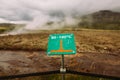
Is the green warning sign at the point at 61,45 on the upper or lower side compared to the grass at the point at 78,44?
upper

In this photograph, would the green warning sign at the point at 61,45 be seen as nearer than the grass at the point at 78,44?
Yes

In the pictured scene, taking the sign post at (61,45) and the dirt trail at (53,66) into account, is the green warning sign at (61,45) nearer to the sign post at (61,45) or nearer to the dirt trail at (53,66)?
the sign post at (61,45)

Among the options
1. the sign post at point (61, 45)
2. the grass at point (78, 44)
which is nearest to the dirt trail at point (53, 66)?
the grass at point (78, 44)

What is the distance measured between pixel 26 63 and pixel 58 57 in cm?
254

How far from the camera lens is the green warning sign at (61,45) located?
15.8 feet

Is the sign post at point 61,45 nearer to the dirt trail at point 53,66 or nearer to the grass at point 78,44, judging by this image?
the dirt trail at point 53,66

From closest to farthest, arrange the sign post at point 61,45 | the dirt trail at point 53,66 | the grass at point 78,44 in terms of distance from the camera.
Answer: the sign post at point 61,45
the dirt trail at point 53,66
the grass at point 78,44

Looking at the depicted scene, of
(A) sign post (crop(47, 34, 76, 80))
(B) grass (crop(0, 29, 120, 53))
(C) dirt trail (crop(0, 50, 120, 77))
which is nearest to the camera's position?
(A) sign post (crop(47, 34, 76, 80))

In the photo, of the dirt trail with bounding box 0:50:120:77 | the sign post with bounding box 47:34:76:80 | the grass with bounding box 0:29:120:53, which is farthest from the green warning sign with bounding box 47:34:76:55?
the grass with bounding box 0:29:120:53

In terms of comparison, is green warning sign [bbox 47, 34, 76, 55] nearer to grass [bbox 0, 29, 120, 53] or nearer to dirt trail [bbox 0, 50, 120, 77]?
dirt trail [bbox 0, 50, 120, 77]

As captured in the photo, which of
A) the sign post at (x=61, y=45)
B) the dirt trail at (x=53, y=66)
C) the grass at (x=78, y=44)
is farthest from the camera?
the grass at (x=78, y=44)

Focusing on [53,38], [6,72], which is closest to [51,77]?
[6,72]

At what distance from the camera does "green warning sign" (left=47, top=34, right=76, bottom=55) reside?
480cm

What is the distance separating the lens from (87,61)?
13258mm
